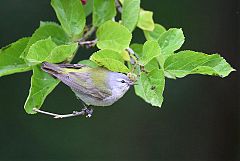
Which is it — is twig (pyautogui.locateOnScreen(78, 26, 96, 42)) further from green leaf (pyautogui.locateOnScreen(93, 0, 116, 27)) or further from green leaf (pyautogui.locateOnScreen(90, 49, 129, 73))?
green leaf (pyautogui.locateOnScreen(90, 49, 129, 73))

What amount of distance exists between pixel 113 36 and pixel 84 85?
0.29 ft

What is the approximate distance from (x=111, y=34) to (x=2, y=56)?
0.18 metres

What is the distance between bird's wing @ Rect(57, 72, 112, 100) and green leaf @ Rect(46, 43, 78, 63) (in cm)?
2

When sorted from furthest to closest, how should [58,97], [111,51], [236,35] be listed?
1. [236,35]
2. [58,97]
3. [111,51]

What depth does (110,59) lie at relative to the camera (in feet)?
2.16

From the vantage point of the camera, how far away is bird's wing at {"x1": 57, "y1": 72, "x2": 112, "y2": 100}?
705mm

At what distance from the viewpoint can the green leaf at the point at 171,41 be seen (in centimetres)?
71

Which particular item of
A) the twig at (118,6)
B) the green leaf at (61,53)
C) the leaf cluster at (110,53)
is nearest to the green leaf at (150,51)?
the leaf cluster at (110,53)

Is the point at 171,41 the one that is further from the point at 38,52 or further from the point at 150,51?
the point at 38,52

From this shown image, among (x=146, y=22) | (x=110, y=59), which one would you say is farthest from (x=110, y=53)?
(x=146, y=22)

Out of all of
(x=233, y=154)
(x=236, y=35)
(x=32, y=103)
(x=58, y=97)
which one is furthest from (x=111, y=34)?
(x=233, y=154)

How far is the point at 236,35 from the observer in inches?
90.2

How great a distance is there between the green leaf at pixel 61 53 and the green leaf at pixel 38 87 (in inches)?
1.8

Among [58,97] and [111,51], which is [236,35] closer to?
[58,97]
